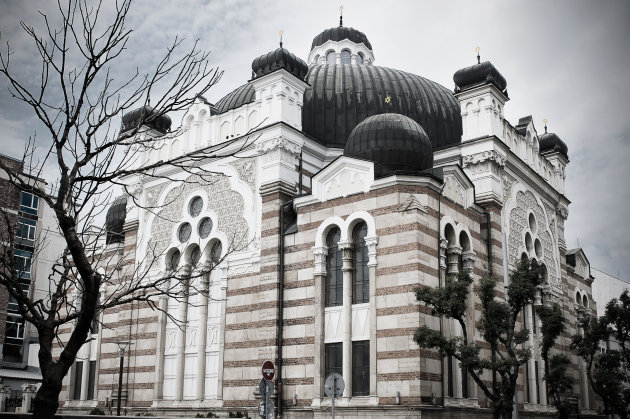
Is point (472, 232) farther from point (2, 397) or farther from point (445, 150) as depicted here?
point (2, 397)

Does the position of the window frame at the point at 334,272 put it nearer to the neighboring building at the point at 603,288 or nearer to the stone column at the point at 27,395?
the stone column at the point at 27,395

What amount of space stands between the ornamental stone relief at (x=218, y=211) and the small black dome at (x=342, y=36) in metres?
17.0

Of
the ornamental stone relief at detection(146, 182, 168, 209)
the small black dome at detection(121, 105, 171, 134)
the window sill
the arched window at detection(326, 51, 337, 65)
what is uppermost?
the arched window at detection(326, 51, 337, 65)

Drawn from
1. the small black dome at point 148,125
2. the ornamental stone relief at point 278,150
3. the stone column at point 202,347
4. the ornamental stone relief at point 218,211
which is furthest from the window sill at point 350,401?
the small black dome at point 148,125

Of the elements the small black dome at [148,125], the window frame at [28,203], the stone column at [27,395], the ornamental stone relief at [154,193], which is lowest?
the stone column at [27,395]

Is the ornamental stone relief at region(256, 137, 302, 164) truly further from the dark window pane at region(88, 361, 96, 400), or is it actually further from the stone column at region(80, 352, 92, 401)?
the dark window pane at region(88, 361, 96, 400)

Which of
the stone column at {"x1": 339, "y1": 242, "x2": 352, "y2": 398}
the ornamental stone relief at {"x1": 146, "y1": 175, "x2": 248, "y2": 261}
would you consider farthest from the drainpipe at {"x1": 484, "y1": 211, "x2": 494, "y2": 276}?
the ornamental stone relief at {"x1": 146, "y1": 175, "x2": 248, "y2": 261}

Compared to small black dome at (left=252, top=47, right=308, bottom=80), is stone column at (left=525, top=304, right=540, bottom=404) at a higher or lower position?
lower

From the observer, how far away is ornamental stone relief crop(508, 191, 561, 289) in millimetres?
28969

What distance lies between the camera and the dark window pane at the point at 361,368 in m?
22.5

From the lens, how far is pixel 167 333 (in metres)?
28.5

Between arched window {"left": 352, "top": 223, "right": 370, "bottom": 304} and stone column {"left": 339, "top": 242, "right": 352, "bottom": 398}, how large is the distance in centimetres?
23

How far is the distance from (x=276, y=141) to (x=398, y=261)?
7.49m

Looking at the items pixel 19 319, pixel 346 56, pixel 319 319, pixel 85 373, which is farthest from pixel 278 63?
pixel 19 319
